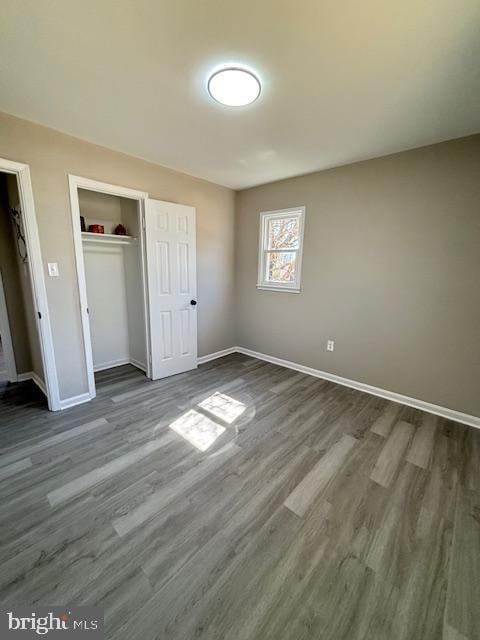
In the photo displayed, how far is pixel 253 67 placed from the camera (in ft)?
5.04

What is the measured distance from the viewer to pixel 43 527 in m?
1.47

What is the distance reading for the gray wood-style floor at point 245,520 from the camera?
1.14 metres

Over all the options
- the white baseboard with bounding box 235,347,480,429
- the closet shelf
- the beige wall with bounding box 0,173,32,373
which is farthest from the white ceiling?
the white baseboard with bounding box 235,347,480,429

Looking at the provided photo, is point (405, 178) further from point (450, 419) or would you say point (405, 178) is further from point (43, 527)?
point (43, 527)

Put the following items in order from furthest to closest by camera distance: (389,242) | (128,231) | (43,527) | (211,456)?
(128,231) < (389,242) < (211,456) < (43,527)

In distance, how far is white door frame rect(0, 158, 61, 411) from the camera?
2176 millimetres

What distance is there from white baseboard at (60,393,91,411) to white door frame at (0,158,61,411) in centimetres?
4

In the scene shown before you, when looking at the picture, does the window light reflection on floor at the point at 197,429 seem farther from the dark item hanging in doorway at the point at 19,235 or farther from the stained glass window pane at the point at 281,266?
the dark item hanging in doorway at the point at 19,235

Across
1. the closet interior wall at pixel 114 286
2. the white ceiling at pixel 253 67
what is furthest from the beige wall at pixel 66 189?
the closet interior wall at pixel 114 286

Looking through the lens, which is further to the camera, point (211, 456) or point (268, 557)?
point (211, 456)

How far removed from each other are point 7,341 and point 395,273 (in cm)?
456

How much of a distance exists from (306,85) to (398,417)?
2905 mm

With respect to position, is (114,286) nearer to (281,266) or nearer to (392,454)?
(281,266)

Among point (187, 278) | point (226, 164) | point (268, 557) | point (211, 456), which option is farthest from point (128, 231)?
point (268, 557)
